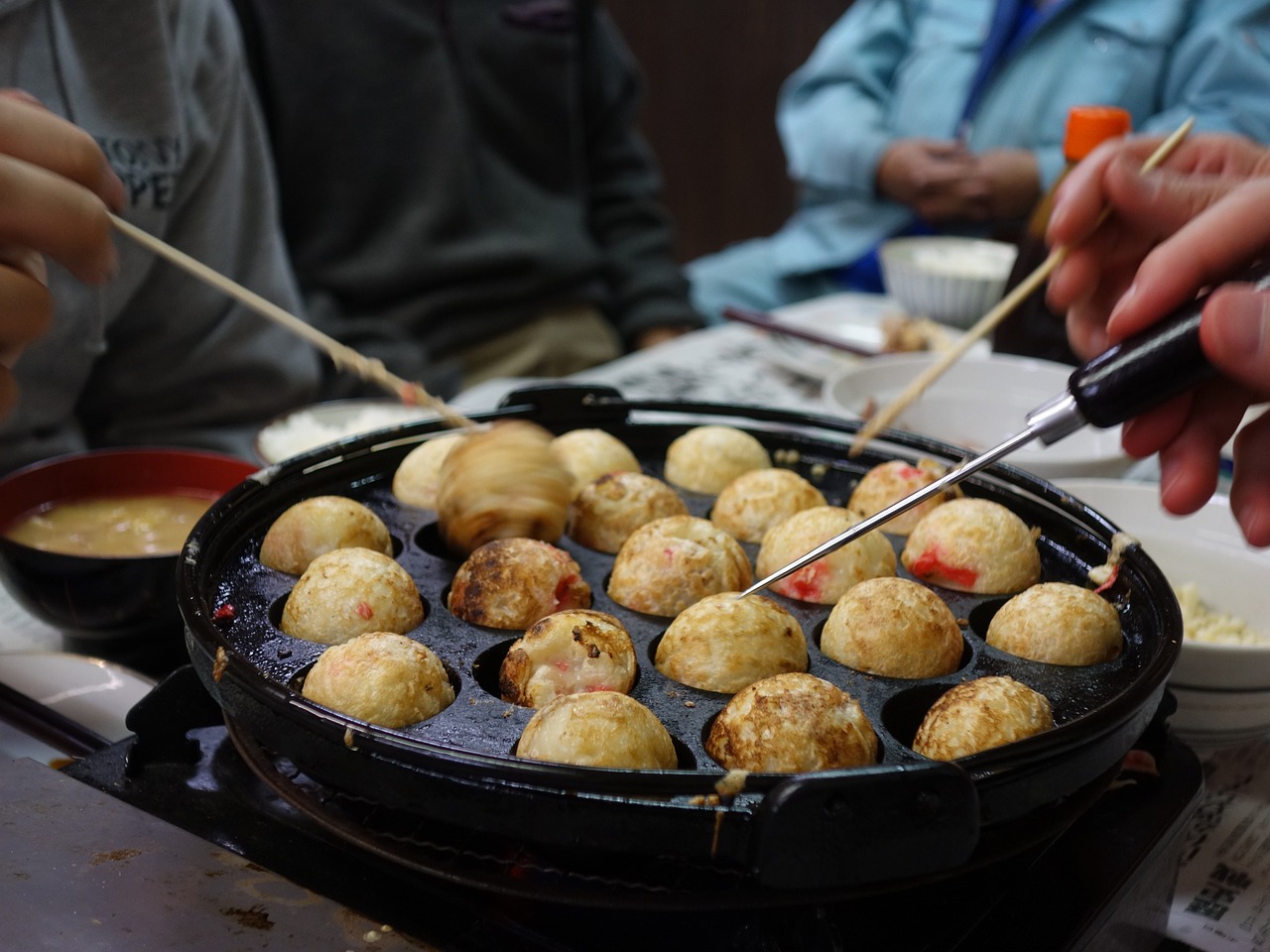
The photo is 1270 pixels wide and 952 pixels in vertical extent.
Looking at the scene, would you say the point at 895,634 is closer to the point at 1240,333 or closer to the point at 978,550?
the point at 978,550

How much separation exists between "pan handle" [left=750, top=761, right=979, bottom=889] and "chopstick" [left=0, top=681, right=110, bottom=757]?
0.97 m

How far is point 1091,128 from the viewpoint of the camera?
225 centimetres

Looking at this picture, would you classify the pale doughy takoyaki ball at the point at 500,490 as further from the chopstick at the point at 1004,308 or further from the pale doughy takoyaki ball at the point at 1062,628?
the pale doughy takoyaki ball at the point at 1062,628

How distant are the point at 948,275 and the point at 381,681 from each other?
273 cm

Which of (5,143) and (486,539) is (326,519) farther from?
(5,143)

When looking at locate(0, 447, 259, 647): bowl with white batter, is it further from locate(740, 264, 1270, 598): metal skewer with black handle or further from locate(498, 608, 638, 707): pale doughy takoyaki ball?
locate(740, 264, 1270, 598): metal skewer with black handle

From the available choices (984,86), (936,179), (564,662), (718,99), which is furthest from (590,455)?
(718,99)

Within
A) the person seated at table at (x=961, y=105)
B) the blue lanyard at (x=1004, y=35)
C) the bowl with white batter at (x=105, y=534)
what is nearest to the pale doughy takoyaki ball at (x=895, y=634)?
the bowl with white batter at (x=105, y=534)

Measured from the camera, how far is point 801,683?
120 centimetres

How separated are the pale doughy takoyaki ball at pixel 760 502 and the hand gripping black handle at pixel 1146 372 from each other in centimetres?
57

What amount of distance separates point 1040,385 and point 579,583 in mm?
1598

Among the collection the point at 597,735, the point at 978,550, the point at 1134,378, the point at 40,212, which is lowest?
the point at 978,550

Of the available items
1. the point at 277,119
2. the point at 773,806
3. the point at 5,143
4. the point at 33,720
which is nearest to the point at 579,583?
the point at 773,806

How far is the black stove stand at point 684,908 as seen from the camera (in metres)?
1.07
